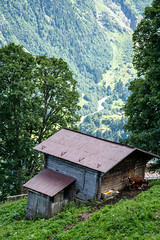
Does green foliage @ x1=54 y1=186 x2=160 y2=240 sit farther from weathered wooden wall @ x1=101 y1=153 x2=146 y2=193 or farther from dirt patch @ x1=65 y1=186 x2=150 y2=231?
weathered wooden wall @ x1=101 y1=153 x2=146 y2=193

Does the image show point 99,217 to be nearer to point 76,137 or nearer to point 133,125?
point 76,137

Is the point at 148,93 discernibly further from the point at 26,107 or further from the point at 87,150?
the point at 26,107

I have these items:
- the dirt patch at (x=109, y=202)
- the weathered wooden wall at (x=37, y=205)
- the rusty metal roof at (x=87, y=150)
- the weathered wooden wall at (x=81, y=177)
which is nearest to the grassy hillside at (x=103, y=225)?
the dirt patch at (x=109, y=202)

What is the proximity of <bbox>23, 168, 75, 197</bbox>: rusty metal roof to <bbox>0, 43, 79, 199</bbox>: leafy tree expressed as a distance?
8.19 m

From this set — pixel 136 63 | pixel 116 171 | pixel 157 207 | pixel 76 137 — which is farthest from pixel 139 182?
pixel 136 63

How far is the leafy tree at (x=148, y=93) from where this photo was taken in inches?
1047

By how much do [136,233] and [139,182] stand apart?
10.8m

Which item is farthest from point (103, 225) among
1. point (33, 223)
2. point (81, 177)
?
point (81, 177)

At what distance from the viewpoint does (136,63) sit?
33.4 meters

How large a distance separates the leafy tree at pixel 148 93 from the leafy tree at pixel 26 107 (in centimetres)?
853

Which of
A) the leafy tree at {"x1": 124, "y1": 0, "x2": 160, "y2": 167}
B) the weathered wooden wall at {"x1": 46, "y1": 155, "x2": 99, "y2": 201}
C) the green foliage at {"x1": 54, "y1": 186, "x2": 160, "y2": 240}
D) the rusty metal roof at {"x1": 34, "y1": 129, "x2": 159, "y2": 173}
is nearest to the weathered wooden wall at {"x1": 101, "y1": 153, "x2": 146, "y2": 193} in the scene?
the weathered wooden wall at {"x1": 46, "y1": 155, "x2": 99, "y2": 201}

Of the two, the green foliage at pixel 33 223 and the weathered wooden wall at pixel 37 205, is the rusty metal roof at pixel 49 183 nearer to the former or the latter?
the weathered wooden wall at pixel 37 205

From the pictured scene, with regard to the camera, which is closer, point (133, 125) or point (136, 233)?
point (136, 233)

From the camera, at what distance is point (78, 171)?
23.8 metres
